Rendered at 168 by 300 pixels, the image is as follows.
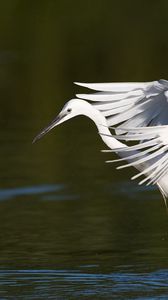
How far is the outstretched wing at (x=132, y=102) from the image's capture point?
9000mm

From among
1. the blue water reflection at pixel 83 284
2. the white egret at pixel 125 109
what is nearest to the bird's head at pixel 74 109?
the white egret at pixel 125 109

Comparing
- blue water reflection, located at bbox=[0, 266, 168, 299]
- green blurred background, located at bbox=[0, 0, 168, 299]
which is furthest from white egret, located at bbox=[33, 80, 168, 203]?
green blurred background, located at bbox=[0, 0, 168, 299]

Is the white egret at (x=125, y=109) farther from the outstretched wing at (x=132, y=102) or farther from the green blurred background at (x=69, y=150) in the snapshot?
the green blurred background at (x=69, y=150)

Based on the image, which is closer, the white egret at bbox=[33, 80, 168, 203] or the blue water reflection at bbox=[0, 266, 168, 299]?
the blue water reflection at bbox=[0, 266, 168, 299]

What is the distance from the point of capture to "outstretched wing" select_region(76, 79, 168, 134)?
900 cm

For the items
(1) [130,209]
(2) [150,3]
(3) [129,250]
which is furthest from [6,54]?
(3) [129,250]

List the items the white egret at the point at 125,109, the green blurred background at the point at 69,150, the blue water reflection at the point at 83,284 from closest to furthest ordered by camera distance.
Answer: the blue water reflection at the point at 83,284, the white egret at the point at 125,109, the green blurred background at the point at 69,150

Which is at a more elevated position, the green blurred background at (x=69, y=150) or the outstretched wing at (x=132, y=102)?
the outstretched wing at (x=132, y=102)

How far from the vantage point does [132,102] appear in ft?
30.2

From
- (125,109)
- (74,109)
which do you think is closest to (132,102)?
(125,109)

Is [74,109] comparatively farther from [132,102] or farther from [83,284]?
[83,284]

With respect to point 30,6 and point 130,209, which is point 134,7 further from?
point 130,209

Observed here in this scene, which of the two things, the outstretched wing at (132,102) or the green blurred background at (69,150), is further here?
the green blurred background at (69,150)

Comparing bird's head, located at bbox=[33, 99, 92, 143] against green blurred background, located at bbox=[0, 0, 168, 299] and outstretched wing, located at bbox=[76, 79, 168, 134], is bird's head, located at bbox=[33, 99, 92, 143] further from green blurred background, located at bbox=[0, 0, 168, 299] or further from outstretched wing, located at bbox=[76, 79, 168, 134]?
green blurred background, located at bbox=[0, 0, 168, 299]
